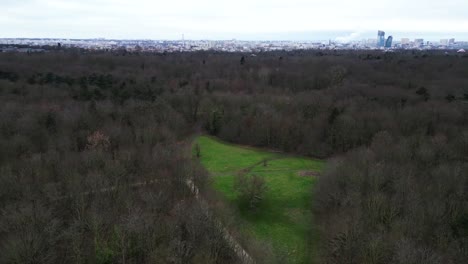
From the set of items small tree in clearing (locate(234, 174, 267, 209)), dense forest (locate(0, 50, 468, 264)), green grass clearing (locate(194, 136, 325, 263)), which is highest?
dense forest (locate(0, 50, 468, 264))

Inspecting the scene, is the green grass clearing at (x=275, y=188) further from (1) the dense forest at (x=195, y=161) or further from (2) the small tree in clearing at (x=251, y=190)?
(1) the dense forest at (x=195, y=161)

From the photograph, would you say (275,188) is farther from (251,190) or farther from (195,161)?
(195,161)

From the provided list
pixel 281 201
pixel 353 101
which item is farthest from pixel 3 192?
pixel 353 101

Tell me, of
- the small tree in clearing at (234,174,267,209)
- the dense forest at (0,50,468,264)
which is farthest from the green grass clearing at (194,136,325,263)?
the dense forest at (0,50,468,264)

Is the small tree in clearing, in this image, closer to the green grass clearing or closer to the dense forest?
the green grass clearing

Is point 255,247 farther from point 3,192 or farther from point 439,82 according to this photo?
point 439,82

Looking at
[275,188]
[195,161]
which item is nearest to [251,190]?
[275,188]
